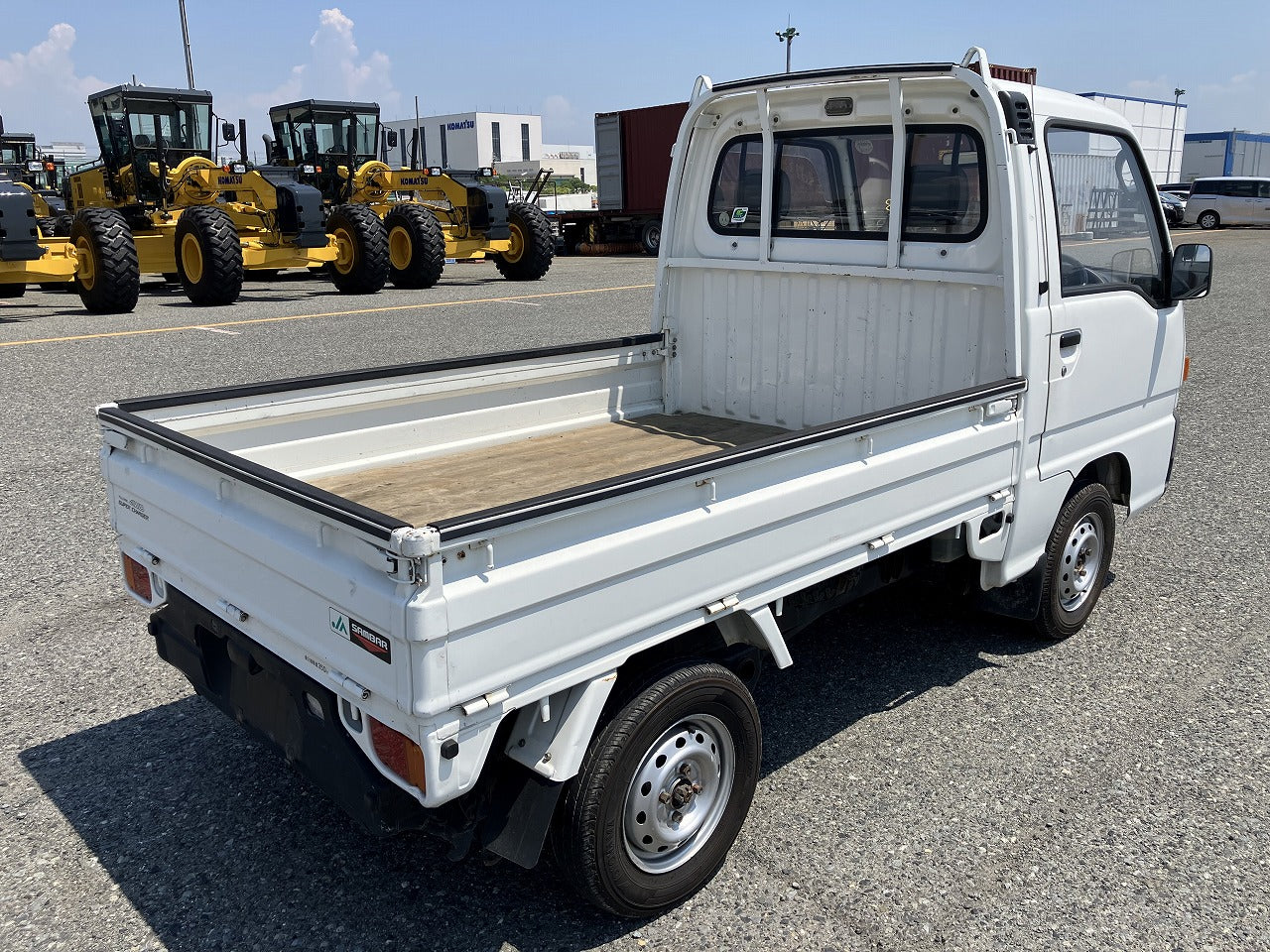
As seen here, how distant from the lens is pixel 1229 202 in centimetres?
3731

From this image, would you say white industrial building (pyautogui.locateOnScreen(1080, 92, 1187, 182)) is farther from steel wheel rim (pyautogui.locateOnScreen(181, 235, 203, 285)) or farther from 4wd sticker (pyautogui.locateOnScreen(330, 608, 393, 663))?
4wd sticker (pyautogui.locateOnScreen(330, 608, 393, 663))

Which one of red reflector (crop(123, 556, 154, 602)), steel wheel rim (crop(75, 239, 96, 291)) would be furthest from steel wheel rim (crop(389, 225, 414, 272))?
red reflector (crop(123, 556, 154, 602))

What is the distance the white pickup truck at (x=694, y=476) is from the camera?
2.54 metres

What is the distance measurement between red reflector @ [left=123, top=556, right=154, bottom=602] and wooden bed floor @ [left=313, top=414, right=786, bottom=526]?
65 cm

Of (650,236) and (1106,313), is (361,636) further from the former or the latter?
(650,236)

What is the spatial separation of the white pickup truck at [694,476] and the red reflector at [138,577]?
17mm

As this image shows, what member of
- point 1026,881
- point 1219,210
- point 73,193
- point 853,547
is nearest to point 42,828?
point 853,547

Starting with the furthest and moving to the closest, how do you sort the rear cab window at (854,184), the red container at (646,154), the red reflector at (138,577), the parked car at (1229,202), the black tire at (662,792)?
the parked car at (1229,202)
the red container at (646,154)
the rear cab window at (854,184)
the red reflector at (138,577)
the black tire at (662,792)

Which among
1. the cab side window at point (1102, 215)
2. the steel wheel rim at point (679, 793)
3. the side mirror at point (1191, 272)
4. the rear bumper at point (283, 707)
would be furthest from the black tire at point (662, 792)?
the side mirror at point (1191, 272)

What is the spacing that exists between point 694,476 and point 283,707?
4.29ft

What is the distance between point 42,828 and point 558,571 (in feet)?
7.16

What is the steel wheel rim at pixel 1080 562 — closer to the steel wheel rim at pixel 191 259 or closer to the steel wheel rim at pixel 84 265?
the steel wheel rim at pixel 84 265

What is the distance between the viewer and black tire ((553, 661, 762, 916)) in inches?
109

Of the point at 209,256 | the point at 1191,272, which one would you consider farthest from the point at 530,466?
the point at 209,256
